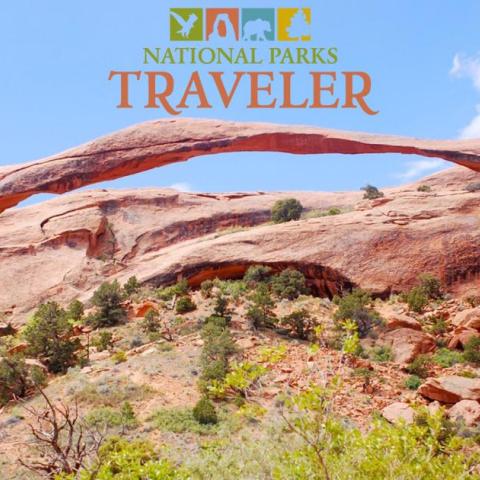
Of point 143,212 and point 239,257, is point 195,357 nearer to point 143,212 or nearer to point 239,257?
point 239,257

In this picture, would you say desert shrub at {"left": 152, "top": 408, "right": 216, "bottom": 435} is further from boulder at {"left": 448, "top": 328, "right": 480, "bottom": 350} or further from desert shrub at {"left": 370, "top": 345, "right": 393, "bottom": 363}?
boulder at {"left": 448, "top": 328, "right": 480, "bottom": 350}

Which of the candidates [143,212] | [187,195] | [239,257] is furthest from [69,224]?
[239,257]

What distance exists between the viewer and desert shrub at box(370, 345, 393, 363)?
16.1m

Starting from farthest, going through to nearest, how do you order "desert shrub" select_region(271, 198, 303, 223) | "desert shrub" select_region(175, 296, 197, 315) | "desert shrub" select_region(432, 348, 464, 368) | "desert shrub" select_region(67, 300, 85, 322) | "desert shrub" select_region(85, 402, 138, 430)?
"desert shrub" select_region(271, 198, 303, 223) < "desert shrub" select_region(67, 300, 85, 322) < "desert shrub" select_region(175, 296, 197, 315) < "desert shrub" select_region(432, 348, 464, 368) < "desert shrub" select_region(85, 402, 138, 430)

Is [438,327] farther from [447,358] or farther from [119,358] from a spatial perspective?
[119,358]

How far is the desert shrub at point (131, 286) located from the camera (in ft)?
73.9

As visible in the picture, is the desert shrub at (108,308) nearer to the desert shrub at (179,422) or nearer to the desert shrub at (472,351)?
the desert shrub at (179,422)

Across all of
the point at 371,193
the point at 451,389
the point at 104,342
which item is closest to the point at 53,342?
the point at 104,342

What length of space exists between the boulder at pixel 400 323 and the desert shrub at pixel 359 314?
43 cm

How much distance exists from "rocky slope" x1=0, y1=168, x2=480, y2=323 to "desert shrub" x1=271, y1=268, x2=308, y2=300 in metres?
0.93

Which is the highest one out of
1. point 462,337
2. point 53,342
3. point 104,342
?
point 53,342

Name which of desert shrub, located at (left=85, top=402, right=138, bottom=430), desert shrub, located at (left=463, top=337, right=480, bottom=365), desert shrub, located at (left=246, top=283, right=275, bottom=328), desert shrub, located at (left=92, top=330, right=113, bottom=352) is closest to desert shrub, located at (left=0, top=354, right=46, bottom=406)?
desert shrub, located at (left=92, top=330, right=113, bottom=352)

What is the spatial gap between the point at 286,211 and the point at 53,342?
725 inches

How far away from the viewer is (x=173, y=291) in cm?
2194
